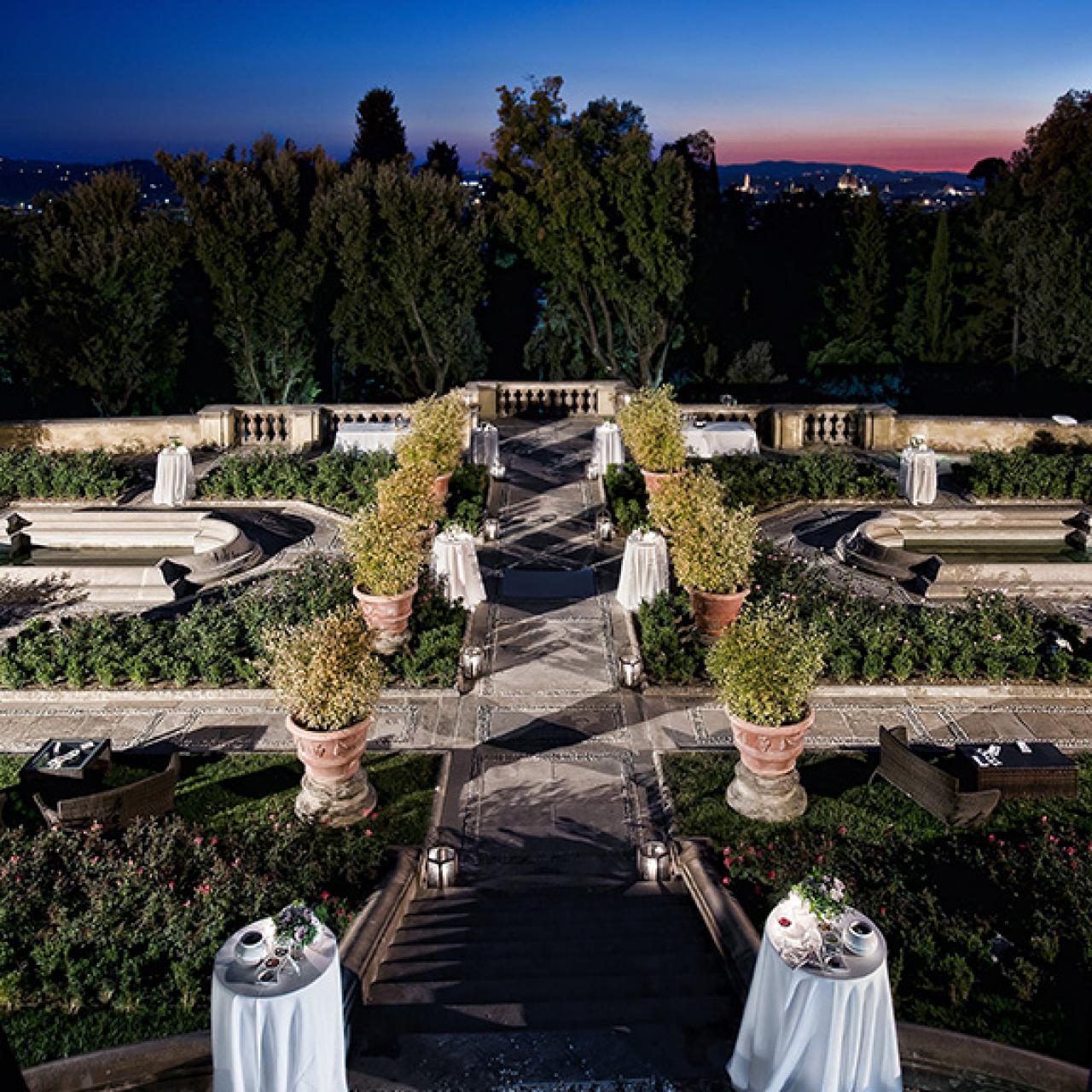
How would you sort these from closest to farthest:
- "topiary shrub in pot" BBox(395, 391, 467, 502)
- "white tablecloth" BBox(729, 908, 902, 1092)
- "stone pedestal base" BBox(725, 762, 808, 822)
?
1. "white tablecloth" BBox(729, 908, 902, 1092)
2. "stone pedestal base" BBox(725, 762, 808, 822)
3. "topiary shrub in pot" BBox(395, 391, 467, 502)

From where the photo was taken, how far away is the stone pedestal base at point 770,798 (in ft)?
36.0

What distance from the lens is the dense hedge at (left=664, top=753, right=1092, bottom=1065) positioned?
8297 millimetres

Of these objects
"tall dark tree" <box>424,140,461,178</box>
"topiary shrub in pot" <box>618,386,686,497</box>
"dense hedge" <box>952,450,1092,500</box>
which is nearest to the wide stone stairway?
"topiary shrub in pot" <box>618,386,686,497</box>

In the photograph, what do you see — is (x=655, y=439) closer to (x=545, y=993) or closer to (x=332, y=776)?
(x=332, y=776)

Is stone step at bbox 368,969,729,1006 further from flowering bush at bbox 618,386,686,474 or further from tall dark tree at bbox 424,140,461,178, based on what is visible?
tall dark tree at bbox 424,140,461,178

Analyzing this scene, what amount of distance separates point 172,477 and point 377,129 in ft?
91.2

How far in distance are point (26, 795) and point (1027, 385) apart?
34885mm

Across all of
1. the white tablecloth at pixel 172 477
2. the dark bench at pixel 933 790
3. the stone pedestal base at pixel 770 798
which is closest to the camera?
the dark bench at pixel 933 790

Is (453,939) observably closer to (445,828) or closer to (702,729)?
(445,828)

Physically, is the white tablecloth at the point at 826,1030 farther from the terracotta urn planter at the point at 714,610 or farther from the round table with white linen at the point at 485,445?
the round table with white linen at the point at 485,445

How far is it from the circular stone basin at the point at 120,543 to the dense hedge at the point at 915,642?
22.1 feet

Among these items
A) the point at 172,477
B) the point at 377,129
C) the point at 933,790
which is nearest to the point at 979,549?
the point at 933,790

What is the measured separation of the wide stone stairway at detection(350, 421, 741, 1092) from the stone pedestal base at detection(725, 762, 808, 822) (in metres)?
0.92

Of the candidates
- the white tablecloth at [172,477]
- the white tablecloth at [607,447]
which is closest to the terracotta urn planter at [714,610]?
the white tablecloth at [607,447]
